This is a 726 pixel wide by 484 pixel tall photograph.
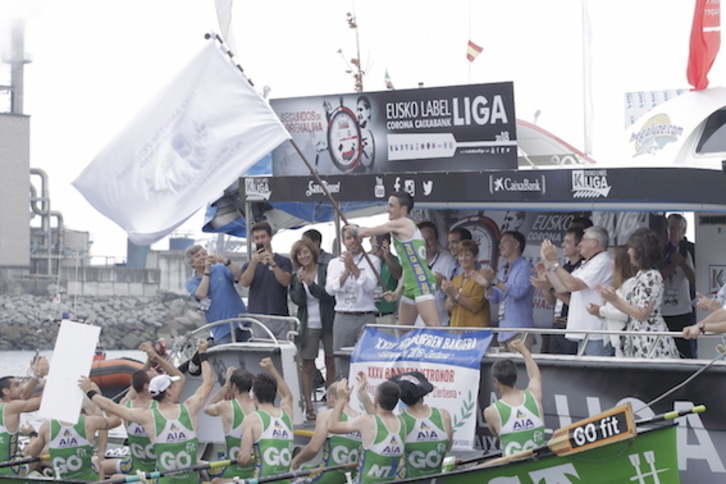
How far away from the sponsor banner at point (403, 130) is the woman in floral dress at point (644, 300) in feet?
6.19

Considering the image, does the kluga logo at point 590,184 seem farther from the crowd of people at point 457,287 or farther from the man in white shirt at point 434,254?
the man in white shirt at point 434,254

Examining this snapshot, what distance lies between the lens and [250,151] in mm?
12477

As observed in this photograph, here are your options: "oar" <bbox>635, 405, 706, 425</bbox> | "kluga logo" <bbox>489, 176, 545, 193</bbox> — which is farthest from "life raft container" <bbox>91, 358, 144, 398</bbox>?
"oar" <bbox>635, 405, 706, 425</bbox>

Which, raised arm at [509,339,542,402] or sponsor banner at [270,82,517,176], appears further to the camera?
sponsor banner at [270,82,517,176]

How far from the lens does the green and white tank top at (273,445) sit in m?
11.3

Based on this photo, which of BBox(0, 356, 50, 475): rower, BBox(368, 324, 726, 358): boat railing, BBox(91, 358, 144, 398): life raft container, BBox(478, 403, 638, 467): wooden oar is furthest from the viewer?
BBox(91, 358, 144, 398): life raft container

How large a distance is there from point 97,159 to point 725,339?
20.1 ft

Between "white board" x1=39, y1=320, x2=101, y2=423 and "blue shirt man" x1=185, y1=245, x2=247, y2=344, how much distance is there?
213cm

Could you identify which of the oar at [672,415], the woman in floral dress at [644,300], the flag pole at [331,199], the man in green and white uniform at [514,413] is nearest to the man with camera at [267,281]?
the flag pole at [331,199]

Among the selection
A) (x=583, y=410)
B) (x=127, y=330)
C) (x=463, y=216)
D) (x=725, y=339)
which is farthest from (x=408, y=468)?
(x=127, y=330)

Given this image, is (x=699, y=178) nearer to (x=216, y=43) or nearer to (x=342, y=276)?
(x=342, y=276)

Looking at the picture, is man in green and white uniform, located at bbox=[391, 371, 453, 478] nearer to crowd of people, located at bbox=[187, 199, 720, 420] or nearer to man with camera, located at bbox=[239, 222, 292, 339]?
crowd of people, located at bbox=[187, 199, 720, 420]

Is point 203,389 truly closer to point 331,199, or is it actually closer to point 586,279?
point 331,199

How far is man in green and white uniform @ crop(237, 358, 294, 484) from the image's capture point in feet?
37.1
